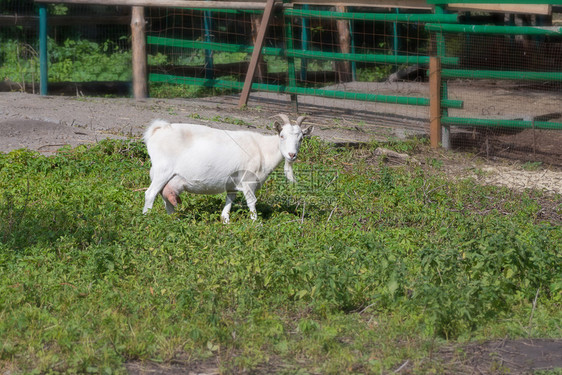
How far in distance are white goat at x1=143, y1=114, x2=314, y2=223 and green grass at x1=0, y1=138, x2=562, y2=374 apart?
274 mm

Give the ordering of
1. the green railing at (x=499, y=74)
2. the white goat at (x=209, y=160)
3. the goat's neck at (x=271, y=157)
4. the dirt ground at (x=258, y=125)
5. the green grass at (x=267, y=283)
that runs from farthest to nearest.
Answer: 1. the green railing at (x=499, y=74)
2. the dirt ground at (x=258, y=125)
3. the goat's neck at (x=271, y=157)
4. the white goat at (x=209, y=160)
5. the green grass at (x=267, y=283)

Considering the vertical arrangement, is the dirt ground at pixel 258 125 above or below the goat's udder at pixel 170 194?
above

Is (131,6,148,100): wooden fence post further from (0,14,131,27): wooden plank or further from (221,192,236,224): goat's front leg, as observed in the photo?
(221,192,236,224): goat's front leg

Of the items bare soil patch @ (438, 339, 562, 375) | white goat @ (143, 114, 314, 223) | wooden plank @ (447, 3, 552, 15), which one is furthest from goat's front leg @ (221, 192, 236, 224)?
wooden plank @ (447, 3, 552, 15)

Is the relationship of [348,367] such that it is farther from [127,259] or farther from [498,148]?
[498,148]

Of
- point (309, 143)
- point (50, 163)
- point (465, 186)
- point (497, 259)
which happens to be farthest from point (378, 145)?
point (497, 259)

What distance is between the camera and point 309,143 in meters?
10.4

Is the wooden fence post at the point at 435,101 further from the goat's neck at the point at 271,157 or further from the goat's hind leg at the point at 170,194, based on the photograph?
the goat's hind leg at the point at 170,194

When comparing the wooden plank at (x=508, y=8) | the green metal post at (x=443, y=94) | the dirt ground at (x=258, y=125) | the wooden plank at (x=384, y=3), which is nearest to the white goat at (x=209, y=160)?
the dirt ground at (x=258, y=125)

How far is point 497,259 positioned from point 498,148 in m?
6.15

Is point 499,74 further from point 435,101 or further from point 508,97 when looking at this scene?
point 508,97

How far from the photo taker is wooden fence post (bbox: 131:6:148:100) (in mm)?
14273

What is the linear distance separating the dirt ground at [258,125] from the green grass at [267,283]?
6.93 feet

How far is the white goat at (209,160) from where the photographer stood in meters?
7.69
